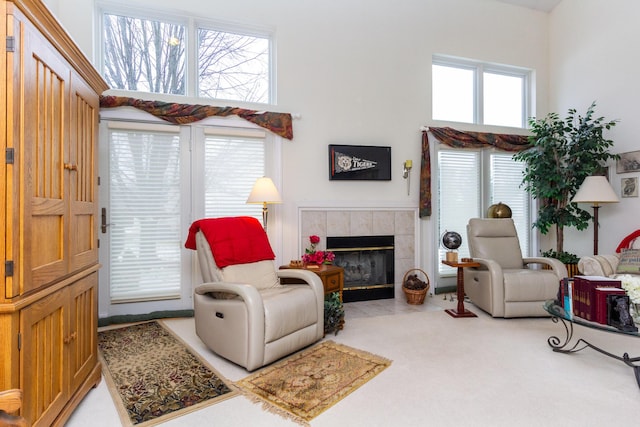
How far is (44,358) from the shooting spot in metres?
1.65

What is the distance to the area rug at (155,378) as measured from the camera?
2.03 meters

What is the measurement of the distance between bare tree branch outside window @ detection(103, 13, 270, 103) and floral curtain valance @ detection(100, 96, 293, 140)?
0.31 m

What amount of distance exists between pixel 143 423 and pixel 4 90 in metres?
1.67

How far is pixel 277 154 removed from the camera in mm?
4176

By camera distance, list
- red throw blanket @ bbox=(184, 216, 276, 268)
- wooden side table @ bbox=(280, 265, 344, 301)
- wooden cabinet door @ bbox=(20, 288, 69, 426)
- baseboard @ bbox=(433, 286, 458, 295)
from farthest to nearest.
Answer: baseboard @ bbox=(433, 286, 458, 295)
wooden side table @ bbox=(280, 265, 344, 301)
red throw blanket @ bbox=(184, 216, 276, 268)
wooden cabinet door @ bbox=(20, 288, 69, 426)

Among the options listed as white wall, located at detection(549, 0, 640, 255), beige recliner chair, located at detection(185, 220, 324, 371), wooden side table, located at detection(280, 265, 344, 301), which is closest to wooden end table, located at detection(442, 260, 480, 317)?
wooden side table, located at detection(280, 265, 344, 301)

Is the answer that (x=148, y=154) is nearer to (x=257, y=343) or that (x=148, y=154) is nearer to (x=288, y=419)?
(x=257, y=343)

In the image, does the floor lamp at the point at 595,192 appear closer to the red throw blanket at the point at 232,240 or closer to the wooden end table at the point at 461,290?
the wooden end table at the point at 461,290

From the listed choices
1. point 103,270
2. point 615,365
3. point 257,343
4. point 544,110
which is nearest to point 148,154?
point 103,270

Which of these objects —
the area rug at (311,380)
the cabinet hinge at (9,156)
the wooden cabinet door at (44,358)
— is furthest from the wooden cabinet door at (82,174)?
the area rug at (311,380)

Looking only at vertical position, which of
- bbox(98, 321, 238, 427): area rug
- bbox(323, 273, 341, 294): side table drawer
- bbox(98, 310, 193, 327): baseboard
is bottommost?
bbox(98, 321, 238, 427): area rug

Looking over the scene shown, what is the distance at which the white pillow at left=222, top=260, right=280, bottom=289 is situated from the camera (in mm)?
2961

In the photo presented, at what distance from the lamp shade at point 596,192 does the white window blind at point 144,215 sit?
453cm

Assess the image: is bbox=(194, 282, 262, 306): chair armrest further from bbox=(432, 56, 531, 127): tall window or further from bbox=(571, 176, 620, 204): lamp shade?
bbox=(571, 176, 620, 204): lamp shade
